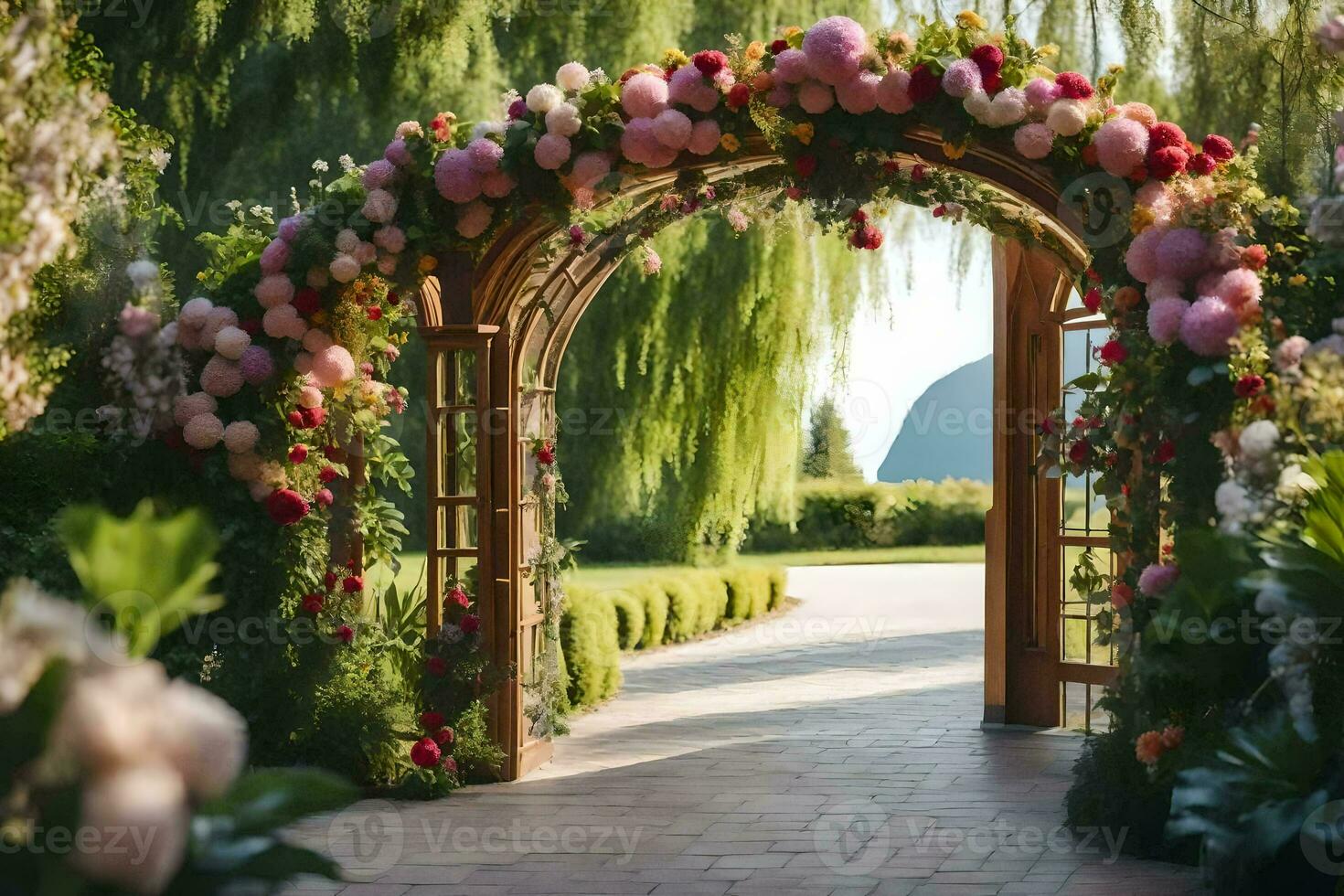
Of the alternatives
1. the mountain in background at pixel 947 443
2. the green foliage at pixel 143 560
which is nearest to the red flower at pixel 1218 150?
the green foliage at pixel 143 560

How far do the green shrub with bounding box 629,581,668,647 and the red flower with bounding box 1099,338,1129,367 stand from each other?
6680mm

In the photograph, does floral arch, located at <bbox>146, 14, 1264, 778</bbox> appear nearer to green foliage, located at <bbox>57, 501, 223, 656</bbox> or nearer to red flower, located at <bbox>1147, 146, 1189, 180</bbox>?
red flower, located at <bbox>1147, 146, 1189, 180</bbox>

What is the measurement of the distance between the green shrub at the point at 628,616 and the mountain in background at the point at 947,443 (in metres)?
13.0

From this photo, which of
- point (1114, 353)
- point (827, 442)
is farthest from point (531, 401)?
point (827, 442)

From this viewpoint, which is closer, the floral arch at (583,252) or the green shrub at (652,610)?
the floral arch at (583,252)

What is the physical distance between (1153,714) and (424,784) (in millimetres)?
3065

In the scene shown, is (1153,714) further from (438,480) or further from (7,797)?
(7,797)

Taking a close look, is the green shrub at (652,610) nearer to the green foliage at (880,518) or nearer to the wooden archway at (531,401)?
the wooden archway at (531,401)

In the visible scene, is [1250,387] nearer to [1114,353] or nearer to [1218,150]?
[1114,353]

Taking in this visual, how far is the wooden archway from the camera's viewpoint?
6.58 m

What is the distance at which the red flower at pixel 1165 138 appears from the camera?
5.41 meters

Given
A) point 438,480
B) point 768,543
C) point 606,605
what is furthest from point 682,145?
point 768,543

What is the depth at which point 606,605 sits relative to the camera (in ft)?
32.1

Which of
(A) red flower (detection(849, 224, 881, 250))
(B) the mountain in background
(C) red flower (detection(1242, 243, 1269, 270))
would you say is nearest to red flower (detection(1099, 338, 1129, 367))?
(C) red flower (detection(1242, 243, 1269, 270))
